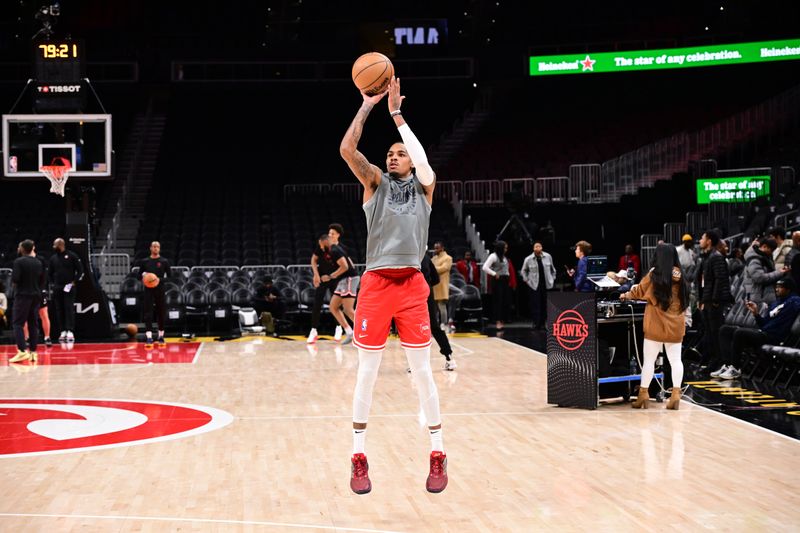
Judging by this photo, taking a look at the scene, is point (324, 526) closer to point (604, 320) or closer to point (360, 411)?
point (360, 411)

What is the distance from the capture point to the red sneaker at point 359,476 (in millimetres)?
5465

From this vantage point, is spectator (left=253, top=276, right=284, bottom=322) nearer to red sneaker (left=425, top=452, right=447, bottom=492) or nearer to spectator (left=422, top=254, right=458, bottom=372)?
spectator (left=422, top=254, right=458, bottom=372)

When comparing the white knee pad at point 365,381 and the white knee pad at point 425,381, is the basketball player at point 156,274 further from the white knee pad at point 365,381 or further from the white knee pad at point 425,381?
the white knee pad at point 425,381

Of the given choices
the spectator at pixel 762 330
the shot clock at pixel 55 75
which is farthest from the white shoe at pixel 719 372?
the shot clock at pixel 55 75

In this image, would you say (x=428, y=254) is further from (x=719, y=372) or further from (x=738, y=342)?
(x=738, y=342)

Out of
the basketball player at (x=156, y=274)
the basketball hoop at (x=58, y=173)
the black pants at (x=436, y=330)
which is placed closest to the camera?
the black pants at (x=436, y=330)

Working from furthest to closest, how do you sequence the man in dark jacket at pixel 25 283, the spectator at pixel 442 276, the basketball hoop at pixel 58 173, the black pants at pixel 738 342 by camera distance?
the spectator at pixel 442 276 < the basketball hoop at pixel 58 173 < the man in dark jacket at pixel 25 283 < the black pants at pixel 738 342

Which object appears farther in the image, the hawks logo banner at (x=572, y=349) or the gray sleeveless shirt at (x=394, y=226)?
the hawks logo banner at (x=572, y=349)

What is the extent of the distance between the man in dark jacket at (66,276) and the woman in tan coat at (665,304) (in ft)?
36.5

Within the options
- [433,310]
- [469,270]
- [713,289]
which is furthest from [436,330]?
[469,270]

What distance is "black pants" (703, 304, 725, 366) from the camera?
37.8ft

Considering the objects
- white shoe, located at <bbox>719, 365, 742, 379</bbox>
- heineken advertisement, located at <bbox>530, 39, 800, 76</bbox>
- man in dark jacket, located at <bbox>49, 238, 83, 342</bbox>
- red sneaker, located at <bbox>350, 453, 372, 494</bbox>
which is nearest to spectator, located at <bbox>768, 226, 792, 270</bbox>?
white shoe, located at <bbox>719, 365, 742, 379</bbox>

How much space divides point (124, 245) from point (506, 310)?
10.3m

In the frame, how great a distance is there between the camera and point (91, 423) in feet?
27.3
